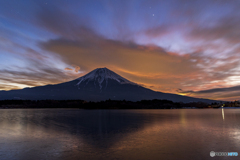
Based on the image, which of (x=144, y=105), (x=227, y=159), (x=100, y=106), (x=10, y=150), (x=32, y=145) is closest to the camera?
(x=227, y=159)

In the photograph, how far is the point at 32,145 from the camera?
15.9 m

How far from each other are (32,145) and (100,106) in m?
163

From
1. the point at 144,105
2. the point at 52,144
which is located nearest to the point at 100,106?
the point at 144,105

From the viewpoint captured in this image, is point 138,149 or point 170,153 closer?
point 170,153

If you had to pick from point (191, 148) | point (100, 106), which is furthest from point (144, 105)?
point (191, 148)

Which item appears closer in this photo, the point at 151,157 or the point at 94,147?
the point at 151,157

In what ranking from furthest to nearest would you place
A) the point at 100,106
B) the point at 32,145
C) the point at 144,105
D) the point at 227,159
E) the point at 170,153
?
the point at 144,105
the point at 100,106
the point at 32,145
the point at 170,153
the point at 227,159

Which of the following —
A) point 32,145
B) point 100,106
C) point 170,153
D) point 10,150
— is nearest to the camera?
point 170,153

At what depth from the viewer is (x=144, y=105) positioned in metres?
192

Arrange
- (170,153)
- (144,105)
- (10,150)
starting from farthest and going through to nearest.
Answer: (144,105) < (10,150) < (170,153)

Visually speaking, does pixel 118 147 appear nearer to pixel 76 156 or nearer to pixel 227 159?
pixel 76 156

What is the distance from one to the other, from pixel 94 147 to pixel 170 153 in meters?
6.16

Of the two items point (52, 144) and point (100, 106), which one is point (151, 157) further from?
point (100, 106)

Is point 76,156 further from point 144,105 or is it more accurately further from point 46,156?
point 144,105
